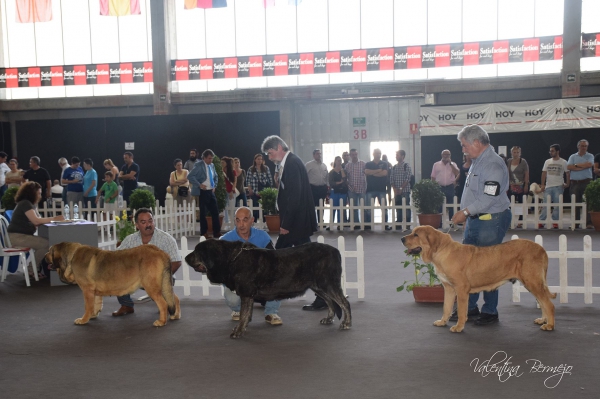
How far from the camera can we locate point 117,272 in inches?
244

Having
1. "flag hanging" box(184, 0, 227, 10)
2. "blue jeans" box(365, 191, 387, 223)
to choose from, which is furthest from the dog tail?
"flag hanging" box(184, 0, 227, 10)

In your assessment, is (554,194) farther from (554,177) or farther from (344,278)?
(344,278)

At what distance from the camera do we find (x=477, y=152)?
602 cm

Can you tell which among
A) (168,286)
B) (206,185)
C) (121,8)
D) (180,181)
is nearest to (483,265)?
(168,286)

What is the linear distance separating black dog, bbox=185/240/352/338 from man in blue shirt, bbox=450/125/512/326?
1258 mm

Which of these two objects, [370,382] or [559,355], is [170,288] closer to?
[370,382]

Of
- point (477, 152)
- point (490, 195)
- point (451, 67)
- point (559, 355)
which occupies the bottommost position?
point (559, 355)

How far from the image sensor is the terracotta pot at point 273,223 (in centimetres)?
1466

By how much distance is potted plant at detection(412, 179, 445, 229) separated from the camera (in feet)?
45.2

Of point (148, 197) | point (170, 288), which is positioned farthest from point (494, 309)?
point (148, 197)

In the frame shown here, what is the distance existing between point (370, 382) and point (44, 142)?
76.2ft
